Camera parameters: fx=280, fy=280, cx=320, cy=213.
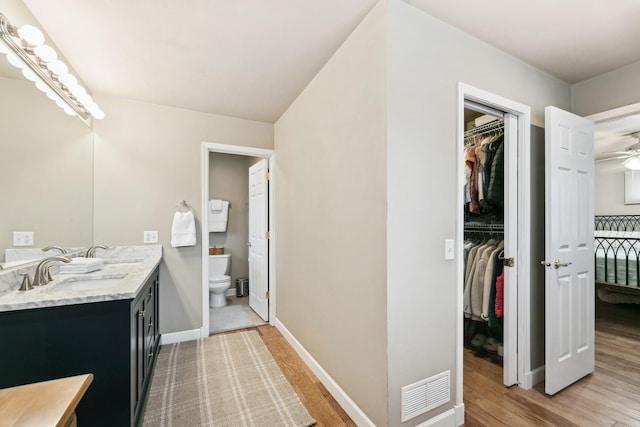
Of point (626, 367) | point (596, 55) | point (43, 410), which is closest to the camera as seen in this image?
point (43, 410)

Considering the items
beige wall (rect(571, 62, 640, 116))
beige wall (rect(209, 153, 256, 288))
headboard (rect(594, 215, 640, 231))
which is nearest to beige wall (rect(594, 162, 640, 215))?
headboard (rect(594, 215, 640, 231))

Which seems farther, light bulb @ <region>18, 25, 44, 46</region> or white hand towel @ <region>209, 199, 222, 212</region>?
white hand towel @ <region>209, 199, 222, 212</region>

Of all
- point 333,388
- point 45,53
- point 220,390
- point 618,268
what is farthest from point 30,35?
point 618,268

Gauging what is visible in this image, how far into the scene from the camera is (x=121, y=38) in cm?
183

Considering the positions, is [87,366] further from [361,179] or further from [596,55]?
[596,55]

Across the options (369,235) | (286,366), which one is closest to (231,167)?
(286,366)

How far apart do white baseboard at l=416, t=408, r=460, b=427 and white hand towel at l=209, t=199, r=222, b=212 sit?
388 centimetres

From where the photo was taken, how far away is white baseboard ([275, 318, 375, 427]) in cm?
169

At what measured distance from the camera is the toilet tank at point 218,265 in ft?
13.9

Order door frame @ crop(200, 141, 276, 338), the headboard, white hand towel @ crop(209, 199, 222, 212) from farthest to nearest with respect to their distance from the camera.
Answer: the headboard < white hand towel @ crop(209, 199, 222, 212) < door frame @ crop(200, 141, 276, 338)

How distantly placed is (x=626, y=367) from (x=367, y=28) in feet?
11.2

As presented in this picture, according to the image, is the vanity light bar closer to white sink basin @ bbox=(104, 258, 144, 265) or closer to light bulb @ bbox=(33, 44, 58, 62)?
light bulb @ bbox=(33, 44, 58, 62)

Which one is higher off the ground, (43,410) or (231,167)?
(231,167)

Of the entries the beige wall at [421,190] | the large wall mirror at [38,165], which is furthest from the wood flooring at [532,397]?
the large wall mirror at [38,165]
